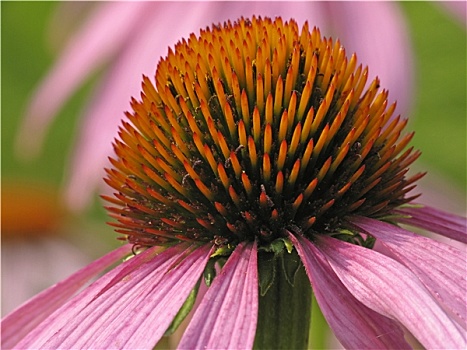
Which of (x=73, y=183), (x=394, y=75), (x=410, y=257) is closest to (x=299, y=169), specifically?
(x=410, y=257)

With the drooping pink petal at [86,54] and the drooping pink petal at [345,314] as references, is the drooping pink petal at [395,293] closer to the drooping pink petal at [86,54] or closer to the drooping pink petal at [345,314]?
the drooping pink petal at [345,314]

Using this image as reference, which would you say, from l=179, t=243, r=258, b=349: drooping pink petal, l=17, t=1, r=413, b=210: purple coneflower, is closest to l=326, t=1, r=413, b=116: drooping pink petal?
l=17, t=1, r=413, b=210: purple coneflower

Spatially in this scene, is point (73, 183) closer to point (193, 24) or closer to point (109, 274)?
point (193, 24)

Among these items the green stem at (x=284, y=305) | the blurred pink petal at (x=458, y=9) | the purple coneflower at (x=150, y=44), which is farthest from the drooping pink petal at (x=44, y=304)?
the blurred pink petal at (x=458, y=9)

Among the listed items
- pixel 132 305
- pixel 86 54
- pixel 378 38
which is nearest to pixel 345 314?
pixel 132 305

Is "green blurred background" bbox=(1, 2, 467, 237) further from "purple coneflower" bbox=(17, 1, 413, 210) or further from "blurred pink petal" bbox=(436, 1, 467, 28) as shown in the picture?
"blurred pink petal" bbox=(436, 1, 467, 28)

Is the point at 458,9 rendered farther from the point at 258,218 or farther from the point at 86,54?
the point at 258,218
